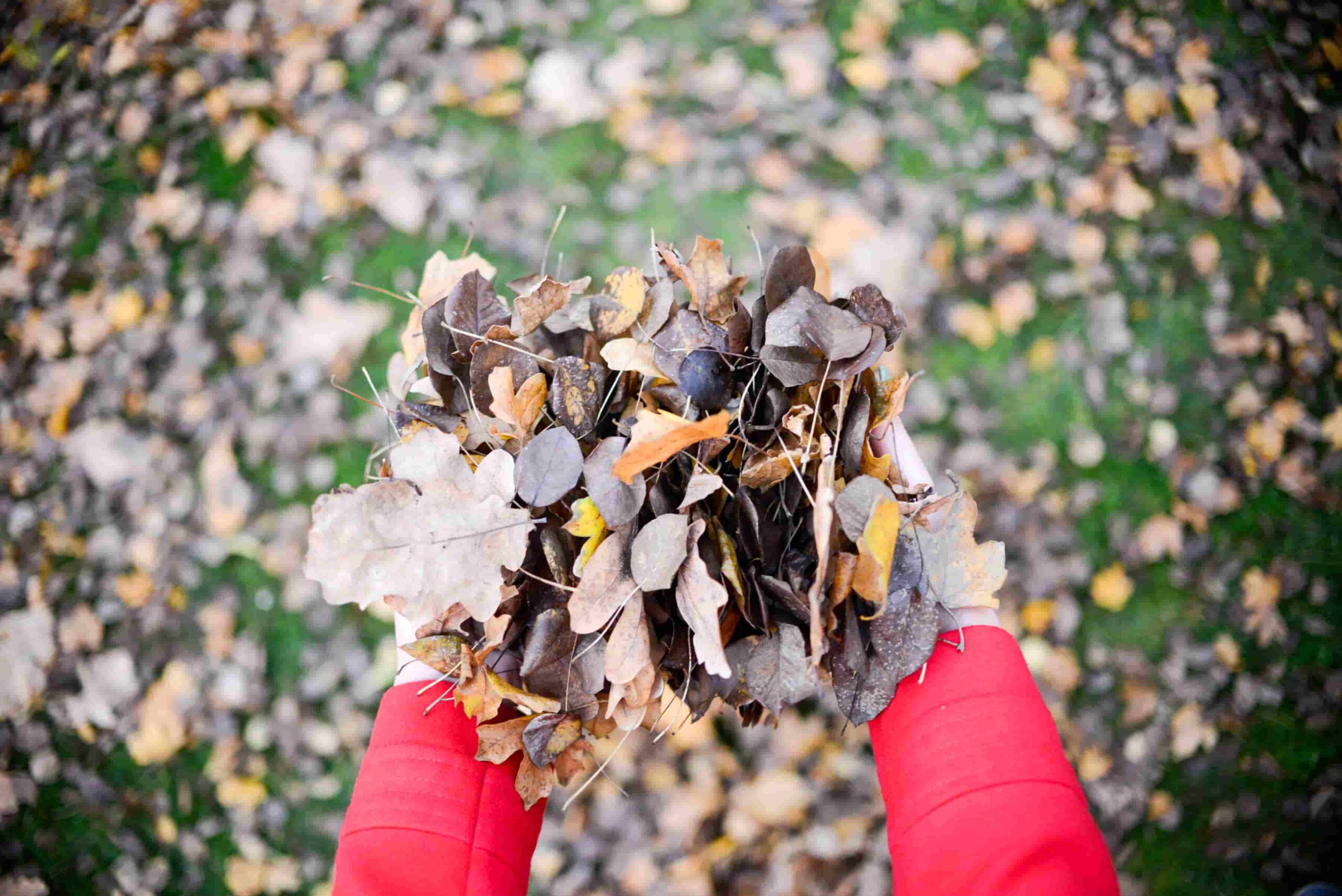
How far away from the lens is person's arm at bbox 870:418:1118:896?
29.1 inches

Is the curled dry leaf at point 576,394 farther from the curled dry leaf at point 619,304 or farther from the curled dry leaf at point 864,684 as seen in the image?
the curled dry leaf at point 864,684

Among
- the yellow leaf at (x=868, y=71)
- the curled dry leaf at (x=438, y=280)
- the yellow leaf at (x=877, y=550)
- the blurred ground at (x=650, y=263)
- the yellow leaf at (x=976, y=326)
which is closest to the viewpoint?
the yellow leaf at (x=877, y=550)

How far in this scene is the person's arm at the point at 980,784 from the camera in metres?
0.74

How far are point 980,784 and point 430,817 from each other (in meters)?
0.57

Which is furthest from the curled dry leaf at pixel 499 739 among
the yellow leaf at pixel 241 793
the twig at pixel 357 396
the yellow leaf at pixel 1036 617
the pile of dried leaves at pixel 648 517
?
the yellow leaf at pixel 1036 617

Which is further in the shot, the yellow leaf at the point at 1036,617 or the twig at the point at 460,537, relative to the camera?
the yellow leaf at the point at 1036,617

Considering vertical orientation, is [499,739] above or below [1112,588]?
above

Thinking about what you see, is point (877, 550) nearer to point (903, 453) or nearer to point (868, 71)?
point (903, 453)

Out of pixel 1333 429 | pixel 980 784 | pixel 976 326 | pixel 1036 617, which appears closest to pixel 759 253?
pixel 980 784

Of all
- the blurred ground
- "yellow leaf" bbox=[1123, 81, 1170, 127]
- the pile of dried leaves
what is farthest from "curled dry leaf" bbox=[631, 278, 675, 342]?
"yellow leaf" bbox=[1123, 81, 1170, 127]

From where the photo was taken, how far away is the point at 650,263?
5.18ft

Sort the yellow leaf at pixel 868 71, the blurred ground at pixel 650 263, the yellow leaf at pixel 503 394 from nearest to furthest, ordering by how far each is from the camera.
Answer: the yellow leaf at pixel 503 394, the blurred ground at pixel 650 263, the yellow leaf at pixel 868 71

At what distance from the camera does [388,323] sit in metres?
1.62

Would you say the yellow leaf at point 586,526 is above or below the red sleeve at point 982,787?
above
